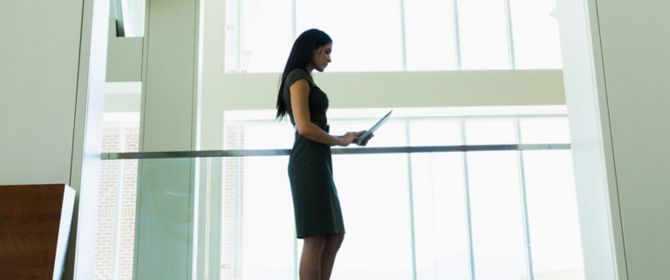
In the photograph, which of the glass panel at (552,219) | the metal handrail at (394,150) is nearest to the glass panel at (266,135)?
the metal handrail at (394,150)

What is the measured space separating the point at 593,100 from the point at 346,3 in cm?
821

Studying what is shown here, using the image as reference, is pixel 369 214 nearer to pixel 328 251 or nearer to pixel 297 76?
pixel 328 251

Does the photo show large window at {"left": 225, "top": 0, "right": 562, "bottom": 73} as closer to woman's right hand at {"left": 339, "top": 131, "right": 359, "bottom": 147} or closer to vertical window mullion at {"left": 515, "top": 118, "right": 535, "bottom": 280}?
vertical window mullion at {"left": 515, "top": 118, "right": 535, "bottom": 280}

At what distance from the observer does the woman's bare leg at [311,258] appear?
2473 millimetres

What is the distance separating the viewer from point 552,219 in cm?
297

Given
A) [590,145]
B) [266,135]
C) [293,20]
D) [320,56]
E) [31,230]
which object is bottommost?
[31,230]

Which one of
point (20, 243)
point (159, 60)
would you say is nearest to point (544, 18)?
point (159, 60)

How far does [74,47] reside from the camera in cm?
219

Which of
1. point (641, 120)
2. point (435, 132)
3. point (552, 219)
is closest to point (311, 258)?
point (552, 219)

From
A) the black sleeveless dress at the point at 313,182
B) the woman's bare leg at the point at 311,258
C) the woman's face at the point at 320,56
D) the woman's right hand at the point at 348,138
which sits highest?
the woman's face at the point at 320,56

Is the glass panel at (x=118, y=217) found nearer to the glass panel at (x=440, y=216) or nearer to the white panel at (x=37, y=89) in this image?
the white panel at (x=37, y=89)

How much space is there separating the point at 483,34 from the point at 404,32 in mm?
1344

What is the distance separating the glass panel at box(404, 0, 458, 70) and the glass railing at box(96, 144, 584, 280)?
733 centimetres

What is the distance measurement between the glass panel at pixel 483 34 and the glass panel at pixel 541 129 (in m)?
1.02
